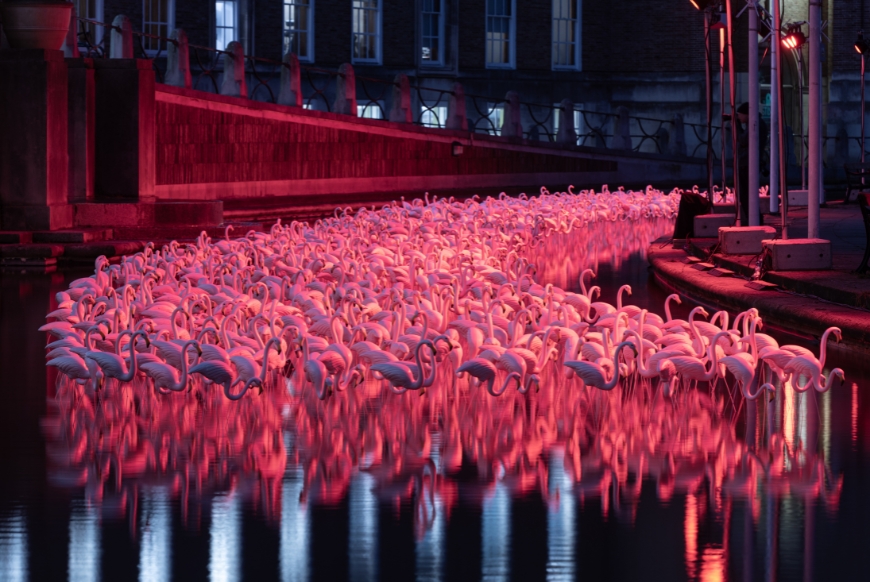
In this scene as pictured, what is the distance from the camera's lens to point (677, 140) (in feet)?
138

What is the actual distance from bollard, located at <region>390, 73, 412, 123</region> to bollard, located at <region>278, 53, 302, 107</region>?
432cm

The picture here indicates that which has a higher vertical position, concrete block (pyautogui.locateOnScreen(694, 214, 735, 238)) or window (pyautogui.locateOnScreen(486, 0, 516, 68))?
window (pyautogui.locateOnScreen(486, 0, 516, 68))

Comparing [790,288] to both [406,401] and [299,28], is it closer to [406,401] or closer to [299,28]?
[406,401]

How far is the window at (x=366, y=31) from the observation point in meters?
41.5

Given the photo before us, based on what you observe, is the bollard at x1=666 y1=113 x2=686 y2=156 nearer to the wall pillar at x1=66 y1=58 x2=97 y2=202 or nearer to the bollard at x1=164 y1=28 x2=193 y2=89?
the bollard at x1=164 y1=28 x2=193 y2=89

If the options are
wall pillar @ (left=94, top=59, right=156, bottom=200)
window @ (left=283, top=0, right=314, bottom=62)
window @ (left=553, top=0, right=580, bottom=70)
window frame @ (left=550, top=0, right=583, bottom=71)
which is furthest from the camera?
window @ (left=553, top=0, right=580, bottom=70)

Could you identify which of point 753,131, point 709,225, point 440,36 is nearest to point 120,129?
point 709,225

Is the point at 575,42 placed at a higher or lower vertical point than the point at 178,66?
higher

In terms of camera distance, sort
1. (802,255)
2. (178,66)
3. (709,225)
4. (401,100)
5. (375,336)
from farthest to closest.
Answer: (401,100), (178,66), (709,225), (802,255), (375,336)

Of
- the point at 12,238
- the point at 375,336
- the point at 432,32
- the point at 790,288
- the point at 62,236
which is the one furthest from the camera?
the point at 432,32

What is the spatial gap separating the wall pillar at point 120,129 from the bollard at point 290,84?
8.62 metres

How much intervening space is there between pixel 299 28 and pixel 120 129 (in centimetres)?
1932

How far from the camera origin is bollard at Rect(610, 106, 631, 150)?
41.2 meters

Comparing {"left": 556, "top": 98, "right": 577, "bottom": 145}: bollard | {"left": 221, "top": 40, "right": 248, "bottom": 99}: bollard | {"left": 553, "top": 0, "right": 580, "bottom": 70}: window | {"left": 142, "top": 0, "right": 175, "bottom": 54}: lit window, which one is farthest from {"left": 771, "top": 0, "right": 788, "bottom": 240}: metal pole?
{"left": 553, "top": 0, "right": 580, "bottom": 70}: window
